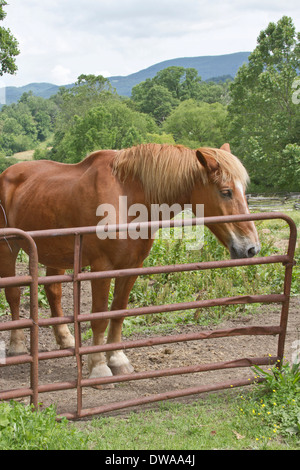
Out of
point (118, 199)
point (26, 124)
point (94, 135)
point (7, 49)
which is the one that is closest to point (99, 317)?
point (118, 199)

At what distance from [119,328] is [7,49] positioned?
22.0 m

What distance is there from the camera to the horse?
150 inches

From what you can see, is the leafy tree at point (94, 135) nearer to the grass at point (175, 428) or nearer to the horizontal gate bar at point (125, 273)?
the horizontal gate bar at point (125, 273)

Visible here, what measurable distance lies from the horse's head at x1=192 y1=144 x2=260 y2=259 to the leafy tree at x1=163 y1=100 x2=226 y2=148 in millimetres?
49964

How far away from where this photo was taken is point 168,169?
4.02m

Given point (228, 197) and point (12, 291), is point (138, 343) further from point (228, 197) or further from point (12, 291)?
point (12, 291)

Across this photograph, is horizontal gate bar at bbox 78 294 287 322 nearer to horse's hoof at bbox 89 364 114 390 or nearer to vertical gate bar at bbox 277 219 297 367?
vertical gate bar at bbox 277 219 297 367

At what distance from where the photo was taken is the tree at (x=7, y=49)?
22.4 meters

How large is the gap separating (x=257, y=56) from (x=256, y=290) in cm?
3263

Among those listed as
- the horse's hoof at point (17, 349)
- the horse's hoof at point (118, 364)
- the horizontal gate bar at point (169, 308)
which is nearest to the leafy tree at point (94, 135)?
the horse's hoof at point (17, 349)

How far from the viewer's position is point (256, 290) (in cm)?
665

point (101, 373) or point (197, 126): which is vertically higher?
point (197, 126)

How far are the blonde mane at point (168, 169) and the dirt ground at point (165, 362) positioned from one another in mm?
1575

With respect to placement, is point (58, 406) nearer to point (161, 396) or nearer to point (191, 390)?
point (161, 396)
